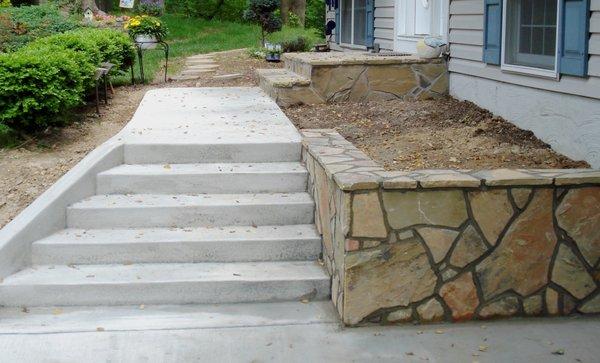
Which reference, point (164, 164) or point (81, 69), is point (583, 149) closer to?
point (164, 164)

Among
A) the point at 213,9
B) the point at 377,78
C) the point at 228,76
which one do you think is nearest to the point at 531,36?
the point at 377,78

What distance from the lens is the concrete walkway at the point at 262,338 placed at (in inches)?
167

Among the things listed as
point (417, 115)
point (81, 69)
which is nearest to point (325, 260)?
point (417, 115)

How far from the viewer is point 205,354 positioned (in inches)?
169

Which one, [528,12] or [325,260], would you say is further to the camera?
[528,12]

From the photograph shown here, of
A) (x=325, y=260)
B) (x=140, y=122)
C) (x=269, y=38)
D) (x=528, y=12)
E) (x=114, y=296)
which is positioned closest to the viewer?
(x=114, y=296)

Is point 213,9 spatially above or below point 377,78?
above

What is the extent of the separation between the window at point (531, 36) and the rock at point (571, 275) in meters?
2.04

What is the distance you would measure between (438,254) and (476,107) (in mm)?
3652

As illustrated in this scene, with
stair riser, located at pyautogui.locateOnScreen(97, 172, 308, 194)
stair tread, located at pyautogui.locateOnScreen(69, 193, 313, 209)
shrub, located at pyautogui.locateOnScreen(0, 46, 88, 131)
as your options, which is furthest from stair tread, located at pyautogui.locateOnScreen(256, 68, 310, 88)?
stair tread, located at pyautogui.locateOnScreen(69, 193, 313, 209)

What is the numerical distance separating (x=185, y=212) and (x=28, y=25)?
10.9m

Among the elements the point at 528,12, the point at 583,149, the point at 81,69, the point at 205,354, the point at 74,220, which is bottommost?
the point at 205,354

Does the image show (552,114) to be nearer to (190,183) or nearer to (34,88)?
(190,183)

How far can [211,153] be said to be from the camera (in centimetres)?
648
